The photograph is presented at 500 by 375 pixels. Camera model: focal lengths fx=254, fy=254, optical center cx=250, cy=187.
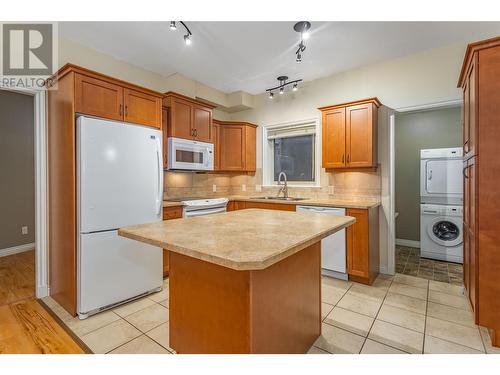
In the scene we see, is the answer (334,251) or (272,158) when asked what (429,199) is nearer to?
(334,251)

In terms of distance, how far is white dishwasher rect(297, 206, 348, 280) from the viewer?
9.92ft

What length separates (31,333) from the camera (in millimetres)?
1999

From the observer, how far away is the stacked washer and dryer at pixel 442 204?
→ 11.9ft

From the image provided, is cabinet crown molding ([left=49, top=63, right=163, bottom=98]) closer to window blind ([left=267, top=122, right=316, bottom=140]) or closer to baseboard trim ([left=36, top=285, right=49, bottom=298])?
baseboard trim ([left=36, top=285, right=49, bottom=298])

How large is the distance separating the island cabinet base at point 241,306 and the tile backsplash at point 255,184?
6.76 feet

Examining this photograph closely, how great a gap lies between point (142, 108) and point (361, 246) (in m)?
2.84

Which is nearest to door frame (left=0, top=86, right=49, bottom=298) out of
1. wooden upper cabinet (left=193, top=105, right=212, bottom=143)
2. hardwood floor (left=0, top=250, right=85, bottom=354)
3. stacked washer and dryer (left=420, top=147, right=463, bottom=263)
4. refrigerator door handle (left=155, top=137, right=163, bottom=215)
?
hardwood floor (left=0, top=250, right=85, bottom=354)

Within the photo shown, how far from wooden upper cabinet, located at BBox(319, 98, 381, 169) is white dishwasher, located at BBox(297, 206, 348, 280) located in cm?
66

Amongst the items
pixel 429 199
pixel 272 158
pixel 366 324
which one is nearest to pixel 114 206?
pixel 366 324

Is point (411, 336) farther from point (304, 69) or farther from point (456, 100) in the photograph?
point (304, 69)

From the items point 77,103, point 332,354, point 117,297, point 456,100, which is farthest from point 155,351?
point 456,100

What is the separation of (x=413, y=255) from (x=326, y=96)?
2855mm

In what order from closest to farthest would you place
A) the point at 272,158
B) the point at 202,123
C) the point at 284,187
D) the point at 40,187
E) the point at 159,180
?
the point at 40,187
the point at 159,180
the point at 202,123
the point at 284,187
the point at 272,158

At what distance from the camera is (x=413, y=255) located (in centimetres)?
405
